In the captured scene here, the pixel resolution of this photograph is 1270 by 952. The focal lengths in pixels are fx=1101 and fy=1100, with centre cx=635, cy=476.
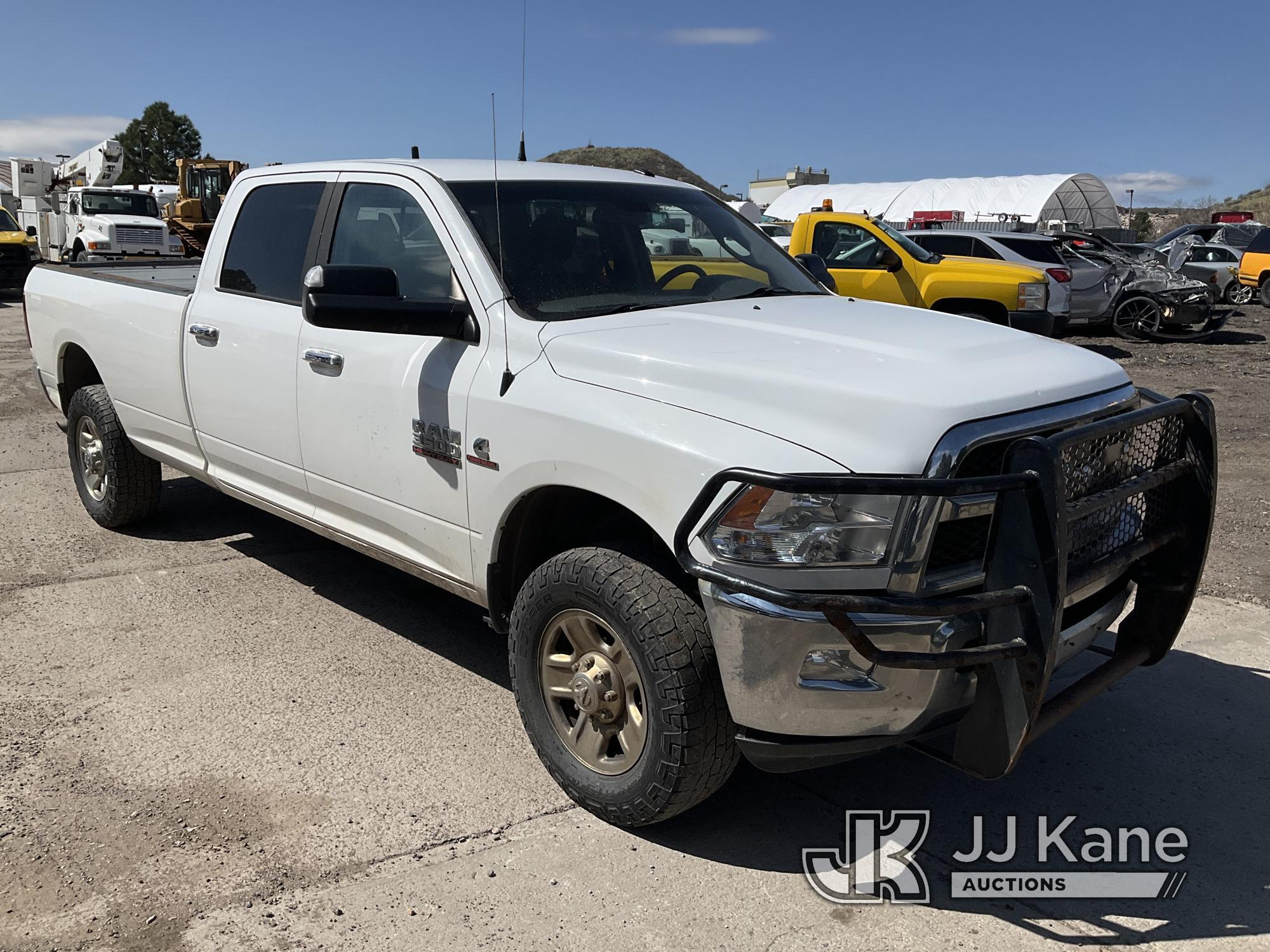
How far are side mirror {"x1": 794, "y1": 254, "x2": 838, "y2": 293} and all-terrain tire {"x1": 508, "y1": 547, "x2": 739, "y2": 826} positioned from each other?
2.22 meters

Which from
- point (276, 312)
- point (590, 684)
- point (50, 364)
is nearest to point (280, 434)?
point (276, 312)

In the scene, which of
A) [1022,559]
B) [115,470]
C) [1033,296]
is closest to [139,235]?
[1033,296]

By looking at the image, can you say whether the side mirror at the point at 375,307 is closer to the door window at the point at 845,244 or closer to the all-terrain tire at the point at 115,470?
the all-terrain tire at the point at 115,470

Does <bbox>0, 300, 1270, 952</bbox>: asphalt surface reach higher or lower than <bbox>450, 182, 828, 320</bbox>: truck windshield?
lower

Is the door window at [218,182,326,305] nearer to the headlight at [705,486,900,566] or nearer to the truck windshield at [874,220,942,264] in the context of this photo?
the headlight at [705,486,900,566]

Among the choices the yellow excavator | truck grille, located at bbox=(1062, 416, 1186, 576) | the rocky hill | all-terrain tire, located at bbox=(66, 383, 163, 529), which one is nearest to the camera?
truck grille, located at bbox=(1062, 416, 1186, 576)

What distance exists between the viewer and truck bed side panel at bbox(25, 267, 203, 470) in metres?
5.20

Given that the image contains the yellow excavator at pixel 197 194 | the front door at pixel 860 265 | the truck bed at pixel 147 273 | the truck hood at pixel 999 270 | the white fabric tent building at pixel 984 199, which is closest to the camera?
the truck bed at pixel 147 273

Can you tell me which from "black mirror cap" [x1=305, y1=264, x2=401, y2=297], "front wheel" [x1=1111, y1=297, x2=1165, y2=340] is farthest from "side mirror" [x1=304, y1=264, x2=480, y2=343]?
"front wheel" [x1=1111, y1=297, x2=1165, y2=340]

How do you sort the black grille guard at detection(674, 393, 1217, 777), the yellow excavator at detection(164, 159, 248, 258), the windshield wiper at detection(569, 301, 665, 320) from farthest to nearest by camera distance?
1. the yellow excavator at detection(164, 159, 248, 258)
2. the windshield wiper at detection(569, 301, 665, 320)
3. the black grille guard at detection(674, 393, 1217, 777)

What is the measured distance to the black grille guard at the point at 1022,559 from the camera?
262 centimetres

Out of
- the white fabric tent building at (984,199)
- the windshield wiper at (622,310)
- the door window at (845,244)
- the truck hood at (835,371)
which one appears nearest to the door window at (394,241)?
the windshield wiper at (622,310)

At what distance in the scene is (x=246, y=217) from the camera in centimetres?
494

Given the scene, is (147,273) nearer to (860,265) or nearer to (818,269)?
(818,269)
